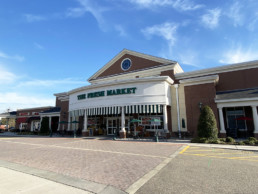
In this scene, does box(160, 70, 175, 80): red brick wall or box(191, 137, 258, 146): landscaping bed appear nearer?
box(191, 137, 258, 146): landscaping bed

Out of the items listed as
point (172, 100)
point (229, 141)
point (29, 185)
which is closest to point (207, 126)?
point (229, 141)

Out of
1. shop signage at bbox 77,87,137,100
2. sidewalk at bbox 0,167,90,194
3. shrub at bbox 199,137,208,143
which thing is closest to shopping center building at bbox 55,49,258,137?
shop signage at bbox 77,87,137,100

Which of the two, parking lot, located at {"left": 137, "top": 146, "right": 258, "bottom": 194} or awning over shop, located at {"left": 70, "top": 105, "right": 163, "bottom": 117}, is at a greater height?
awning over shop, located at {"left": 70, "top": 105, "right": 163, "bottom": 117}

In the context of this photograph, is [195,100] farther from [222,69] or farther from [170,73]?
[222,69]

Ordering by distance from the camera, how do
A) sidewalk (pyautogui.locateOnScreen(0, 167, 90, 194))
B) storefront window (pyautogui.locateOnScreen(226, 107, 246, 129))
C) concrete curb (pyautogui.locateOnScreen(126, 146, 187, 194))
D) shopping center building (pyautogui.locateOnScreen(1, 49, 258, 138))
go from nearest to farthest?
sidewalk (pyautogui.locateOnScreen(0, 167, 90, 194))
concrete curb (pyautogui.locateOnScreen(126, 146, 187, 194))
shopping center building (pyautogui.locateOnScreen(1, 49, 258, 138))
storefront window (pyautogui.locateOnScreen(226, 107, 246, 129))

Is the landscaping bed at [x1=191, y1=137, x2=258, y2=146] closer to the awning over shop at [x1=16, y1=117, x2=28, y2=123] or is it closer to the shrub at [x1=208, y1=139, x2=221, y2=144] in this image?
the shrub at [x1=208, y1=139, x2=221, y2=144]

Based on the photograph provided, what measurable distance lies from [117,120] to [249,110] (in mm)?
17183

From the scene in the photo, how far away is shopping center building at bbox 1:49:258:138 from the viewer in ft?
57.9

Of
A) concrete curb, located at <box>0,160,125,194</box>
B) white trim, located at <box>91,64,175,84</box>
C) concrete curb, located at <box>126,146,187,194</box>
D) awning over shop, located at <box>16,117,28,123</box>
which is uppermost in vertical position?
white trim, located at <box>91,64,175,84</box>

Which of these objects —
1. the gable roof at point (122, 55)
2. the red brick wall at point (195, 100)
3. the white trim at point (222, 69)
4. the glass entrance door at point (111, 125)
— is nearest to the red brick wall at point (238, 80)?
the white trim at point (222, 69)

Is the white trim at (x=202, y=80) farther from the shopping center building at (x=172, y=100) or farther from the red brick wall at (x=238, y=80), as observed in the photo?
the red brick wall at (x=238, y=80)

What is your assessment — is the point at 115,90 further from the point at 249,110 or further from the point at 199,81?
the point at 249,110

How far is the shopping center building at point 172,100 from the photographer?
17.7m

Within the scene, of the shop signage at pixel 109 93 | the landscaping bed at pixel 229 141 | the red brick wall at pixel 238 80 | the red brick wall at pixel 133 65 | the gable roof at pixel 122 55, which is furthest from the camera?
the red brick wall at pixel 133 65
